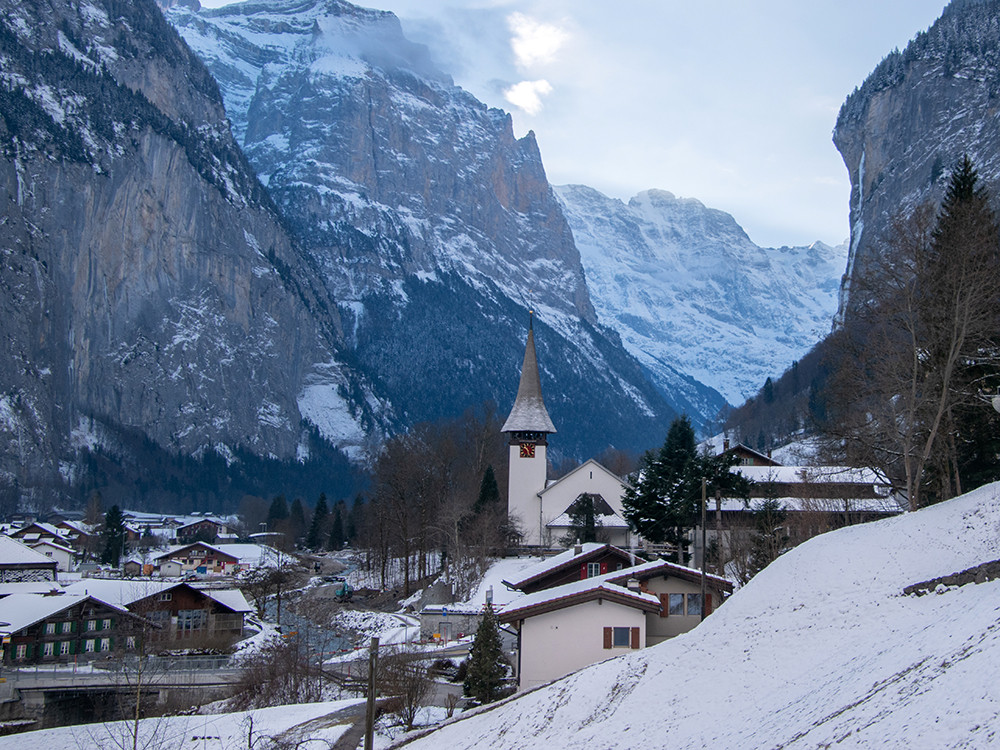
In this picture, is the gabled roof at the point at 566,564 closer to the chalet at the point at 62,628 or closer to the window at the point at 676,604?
the window at the point at 676,604

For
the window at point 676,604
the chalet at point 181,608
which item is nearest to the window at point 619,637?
the window at point 676,604

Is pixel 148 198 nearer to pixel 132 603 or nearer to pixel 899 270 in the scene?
pixel 132 603

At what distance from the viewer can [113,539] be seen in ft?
358

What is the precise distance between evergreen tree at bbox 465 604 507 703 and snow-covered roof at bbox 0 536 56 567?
194 ft

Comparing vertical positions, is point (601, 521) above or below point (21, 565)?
above

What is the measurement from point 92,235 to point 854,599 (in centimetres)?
16677

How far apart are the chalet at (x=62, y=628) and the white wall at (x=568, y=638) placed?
29.3 m

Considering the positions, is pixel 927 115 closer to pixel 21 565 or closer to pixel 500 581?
pixel 500 581

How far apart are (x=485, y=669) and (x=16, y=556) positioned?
→ 6133 cm

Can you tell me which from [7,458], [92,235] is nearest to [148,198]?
[92,235]

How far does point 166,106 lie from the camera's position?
7731 inches

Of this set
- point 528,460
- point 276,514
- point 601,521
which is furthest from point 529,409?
point 276,514

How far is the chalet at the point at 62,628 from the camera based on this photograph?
5550cm

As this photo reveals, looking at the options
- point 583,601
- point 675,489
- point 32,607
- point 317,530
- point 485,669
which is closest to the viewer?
point 485,669
